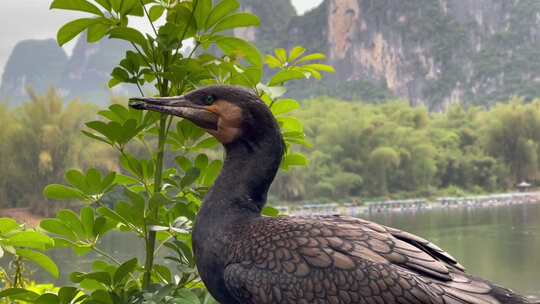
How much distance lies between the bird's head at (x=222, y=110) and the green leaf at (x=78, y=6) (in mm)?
335

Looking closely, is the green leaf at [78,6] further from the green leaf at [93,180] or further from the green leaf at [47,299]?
the green leaf at [47,299]

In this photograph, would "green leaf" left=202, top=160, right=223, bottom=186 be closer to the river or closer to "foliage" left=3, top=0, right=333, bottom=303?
"foliage" left=3, top=0, right=333, bottom=303

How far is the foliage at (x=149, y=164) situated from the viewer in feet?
4.65

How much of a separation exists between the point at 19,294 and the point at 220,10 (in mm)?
812

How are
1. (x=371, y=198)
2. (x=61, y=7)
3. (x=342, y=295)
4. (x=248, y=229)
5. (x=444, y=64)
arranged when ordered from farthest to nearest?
(x=444, y=64)
(x=371, y=198)
(x=61, y=7)
(x=248, y=229)
(x=342, y=295)

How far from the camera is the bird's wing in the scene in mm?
1189

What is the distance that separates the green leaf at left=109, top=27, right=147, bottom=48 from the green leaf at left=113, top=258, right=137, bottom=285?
51 centimetres

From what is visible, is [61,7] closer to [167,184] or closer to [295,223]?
[167,184]

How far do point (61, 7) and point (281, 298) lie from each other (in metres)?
0.86

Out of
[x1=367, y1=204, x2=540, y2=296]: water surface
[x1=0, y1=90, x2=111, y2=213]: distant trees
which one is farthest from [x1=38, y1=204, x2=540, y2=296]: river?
[x1=0, y1=90, x2=111, y2=213]: distant trees

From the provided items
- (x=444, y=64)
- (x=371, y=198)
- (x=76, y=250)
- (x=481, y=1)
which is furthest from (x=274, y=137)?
(x=481, y=1)

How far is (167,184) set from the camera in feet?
5.00

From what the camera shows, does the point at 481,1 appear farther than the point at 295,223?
Yes

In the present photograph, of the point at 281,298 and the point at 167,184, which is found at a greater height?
the point at 167,184
